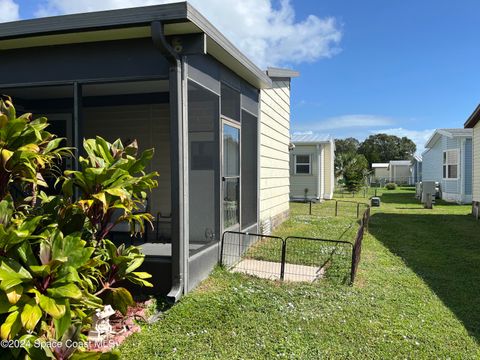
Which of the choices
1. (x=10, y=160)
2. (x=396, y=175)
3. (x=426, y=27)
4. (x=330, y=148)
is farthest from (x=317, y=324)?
(x=396, y=175)

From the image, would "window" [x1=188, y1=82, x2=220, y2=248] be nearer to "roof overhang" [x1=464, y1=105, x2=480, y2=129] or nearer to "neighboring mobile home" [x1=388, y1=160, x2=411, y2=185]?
"roof overhang" [x1=464, y1=105, x2=480, y2=129]

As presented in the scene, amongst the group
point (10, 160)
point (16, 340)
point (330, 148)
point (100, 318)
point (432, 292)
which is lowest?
point (432, 292)

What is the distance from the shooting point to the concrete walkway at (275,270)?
5219 millimetres

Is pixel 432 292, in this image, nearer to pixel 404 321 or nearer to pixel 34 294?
pixel 404 321

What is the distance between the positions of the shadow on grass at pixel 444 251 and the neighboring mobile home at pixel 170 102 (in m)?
2.93

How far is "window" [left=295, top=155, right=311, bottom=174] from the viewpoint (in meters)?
19.1

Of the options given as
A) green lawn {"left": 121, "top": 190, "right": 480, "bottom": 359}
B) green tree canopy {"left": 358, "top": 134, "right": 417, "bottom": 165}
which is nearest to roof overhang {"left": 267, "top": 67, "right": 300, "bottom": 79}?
green lawn {"left": 121, "top": 190, "right": 480, "bottom": 359}

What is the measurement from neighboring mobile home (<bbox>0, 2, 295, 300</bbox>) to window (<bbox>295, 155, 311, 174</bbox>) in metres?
11.3

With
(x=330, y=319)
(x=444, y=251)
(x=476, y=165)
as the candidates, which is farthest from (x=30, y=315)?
(x=476, y=165)

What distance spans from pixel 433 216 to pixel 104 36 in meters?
12.2

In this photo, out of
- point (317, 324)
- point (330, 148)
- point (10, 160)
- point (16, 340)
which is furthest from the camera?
point (330, 148)

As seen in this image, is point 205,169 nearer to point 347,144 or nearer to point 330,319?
point 330,319

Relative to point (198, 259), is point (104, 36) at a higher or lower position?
higher

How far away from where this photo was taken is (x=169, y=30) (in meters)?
3.88
